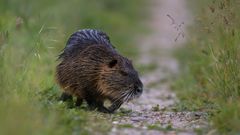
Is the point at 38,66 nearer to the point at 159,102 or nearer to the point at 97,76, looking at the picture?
the point at 159,102

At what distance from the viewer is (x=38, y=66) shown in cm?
1016

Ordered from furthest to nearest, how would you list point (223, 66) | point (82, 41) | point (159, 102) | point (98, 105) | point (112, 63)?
point (159, 102), point (82, 41), point (98, 105), point (112, 63), point (223, 66)

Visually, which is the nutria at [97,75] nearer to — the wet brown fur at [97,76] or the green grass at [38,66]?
the wet brown fur at [97,76]

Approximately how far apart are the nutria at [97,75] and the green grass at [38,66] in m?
0.23

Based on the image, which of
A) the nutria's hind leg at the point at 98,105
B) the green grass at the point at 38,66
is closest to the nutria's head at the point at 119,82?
the nutria's hind leg at the point at 98,105

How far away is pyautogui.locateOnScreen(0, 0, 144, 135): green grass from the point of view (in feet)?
21.2

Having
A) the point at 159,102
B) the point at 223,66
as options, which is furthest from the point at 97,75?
the point at 159,102

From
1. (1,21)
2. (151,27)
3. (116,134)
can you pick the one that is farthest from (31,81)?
(151,27)

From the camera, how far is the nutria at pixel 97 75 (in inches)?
326

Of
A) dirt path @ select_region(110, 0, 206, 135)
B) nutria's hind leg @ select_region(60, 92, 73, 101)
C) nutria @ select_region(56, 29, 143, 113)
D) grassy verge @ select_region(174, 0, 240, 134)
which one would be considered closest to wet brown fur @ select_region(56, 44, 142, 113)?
nutria @ select_region(56, 29, 143, 113)

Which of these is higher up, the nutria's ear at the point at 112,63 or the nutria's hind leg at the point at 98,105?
the nutria's ear at the point at 112,63

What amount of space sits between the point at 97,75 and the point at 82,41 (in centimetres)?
59

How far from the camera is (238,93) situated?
8078 mm

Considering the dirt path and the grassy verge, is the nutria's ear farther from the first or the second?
the grassy verge
